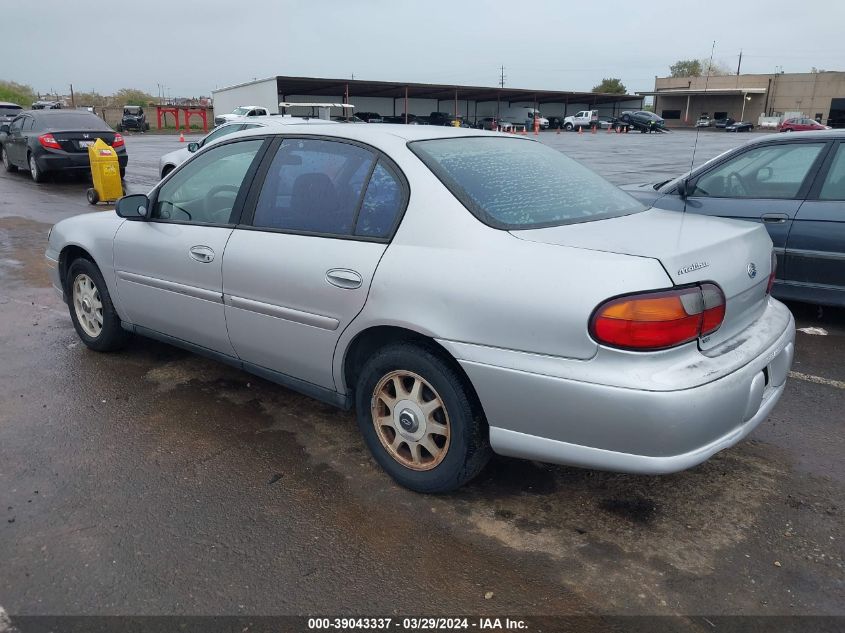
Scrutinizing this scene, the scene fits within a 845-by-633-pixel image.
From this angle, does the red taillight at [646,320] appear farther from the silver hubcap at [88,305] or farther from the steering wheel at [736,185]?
the steering wheel at [736,185]

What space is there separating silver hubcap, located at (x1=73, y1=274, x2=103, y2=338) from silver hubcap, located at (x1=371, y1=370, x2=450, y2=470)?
2623mm

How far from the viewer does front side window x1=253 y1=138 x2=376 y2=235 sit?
3.27 m

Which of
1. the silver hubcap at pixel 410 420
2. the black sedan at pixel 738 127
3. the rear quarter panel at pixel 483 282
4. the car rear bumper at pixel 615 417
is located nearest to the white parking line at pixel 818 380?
the car rear bumper at pixel 615 417

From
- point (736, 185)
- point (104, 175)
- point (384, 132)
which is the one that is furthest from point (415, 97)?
point (384, 132)

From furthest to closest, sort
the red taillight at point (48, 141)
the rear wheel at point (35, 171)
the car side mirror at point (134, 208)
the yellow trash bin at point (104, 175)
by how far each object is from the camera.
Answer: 1. the rear wheel at point (35, 171)
2. the red taillight at point (48, 141)
3. the yellow trash bin at point (104, 175)
4. the car side mirror at point (134, 208)

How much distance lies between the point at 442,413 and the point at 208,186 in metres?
2.16

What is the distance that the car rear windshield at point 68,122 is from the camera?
48.6 feet

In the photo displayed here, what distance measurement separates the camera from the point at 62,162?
14.5m

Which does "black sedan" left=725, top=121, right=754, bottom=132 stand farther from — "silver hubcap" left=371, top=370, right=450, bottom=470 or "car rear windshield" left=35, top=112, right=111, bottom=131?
"silver hubcap" left=371, top=370, right=450, bottom=470

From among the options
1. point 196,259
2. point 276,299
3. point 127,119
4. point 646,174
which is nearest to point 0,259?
point 196,259

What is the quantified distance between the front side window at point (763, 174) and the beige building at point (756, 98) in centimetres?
6958

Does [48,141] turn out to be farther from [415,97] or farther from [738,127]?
[738,127]

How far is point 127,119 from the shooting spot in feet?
156

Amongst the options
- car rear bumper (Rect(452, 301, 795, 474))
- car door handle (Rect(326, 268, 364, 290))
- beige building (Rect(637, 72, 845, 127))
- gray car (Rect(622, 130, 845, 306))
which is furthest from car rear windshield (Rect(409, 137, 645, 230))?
beige building (Rect(637, 72, 845, 127))
